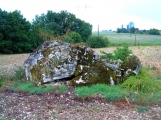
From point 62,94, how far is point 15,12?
19.0 metres

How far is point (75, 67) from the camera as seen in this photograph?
6.75 metres

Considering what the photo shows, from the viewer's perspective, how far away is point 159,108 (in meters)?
4.78

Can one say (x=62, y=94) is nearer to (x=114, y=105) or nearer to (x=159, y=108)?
(x=114, y=105)

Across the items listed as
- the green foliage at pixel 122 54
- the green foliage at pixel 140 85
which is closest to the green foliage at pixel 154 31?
the green foliage at pixel 122 54

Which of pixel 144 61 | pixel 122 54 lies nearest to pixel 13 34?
pixel 144 61

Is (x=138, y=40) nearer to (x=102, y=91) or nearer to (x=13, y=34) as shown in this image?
(x=13, y=34)

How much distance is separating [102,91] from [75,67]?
4.47 feet

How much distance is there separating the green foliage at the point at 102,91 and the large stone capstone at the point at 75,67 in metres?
0.43

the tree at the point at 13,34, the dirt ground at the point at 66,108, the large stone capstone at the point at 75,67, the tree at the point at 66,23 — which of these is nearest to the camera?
the dirt ground at the point at 66,108

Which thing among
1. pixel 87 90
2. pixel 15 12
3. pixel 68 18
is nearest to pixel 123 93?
pixel 87 90

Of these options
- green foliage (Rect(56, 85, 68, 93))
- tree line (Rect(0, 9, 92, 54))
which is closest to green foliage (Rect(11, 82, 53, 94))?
green foliage (Rect(56, 85, 68, 93))

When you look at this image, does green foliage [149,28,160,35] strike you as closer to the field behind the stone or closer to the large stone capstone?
the field behind the stone

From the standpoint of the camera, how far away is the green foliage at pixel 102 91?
534 cm

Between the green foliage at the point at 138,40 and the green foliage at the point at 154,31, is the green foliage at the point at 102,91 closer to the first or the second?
the green foliage at the point at 138,40
